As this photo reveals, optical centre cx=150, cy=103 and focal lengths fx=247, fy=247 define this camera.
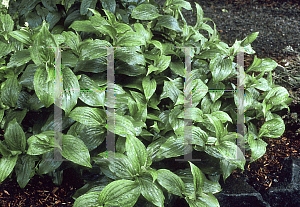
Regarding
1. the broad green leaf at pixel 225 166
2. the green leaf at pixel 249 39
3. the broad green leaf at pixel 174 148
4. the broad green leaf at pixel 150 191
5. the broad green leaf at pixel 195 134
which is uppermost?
the green leaf at pixel 249 39

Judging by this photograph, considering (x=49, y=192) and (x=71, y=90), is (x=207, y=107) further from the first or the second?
(x=49, y=192)

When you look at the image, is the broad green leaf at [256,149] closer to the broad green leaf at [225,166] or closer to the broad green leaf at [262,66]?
the broad green leaf at [225,166]

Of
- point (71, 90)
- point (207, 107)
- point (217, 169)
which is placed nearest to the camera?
point (71, 90)

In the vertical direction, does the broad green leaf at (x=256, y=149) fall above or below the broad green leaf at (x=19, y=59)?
below

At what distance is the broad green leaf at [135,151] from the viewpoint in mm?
1196

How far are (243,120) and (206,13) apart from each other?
9.11ft

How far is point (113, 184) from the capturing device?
115cm

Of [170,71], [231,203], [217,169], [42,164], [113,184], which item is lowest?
[231,203]

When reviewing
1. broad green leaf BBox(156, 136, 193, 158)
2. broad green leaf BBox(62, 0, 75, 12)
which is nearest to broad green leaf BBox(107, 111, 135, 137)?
broad green leaf BBox(156, 136, 193, 158)

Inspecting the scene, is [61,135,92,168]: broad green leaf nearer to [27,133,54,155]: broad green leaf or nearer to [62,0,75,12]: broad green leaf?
[27,133,54,155]: broad green leaf

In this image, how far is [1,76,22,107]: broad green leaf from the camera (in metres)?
1.47

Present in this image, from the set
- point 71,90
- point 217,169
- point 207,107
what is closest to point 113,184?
point 71,90

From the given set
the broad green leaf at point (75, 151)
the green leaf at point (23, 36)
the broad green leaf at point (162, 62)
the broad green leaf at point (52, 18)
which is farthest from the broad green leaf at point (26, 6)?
the broad green leaf at point (75, 151)

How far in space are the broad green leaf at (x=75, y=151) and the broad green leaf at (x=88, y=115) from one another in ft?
0.35
